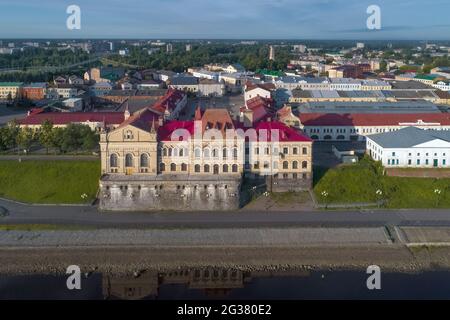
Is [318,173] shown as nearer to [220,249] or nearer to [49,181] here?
[220,249]

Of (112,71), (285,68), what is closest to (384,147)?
(112,71)

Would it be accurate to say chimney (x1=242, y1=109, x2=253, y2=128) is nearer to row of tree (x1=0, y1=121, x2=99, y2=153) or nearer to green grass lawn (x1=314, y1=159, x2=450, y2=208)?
green grass lawn (x1=314, y1=159, x2=450, y2=208)

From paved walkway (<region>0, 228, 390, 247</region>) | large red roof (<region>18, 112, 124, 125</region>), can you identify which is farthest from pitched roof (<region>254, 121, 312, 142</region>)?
large red roof (<region>18, 112, 124, 125</region>)

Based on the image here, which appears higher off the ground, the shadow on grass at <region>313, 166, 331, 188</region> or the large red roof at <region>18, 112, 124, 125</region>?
the large red roof at <region>18, 112, 124, 125</region>

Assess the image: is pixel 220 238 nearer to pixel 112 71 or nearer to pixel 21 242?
pixel 21 242

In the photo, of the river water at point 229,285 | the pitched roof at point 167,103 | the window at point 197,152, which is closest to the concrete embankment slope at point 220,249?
the river water at point 229,285
